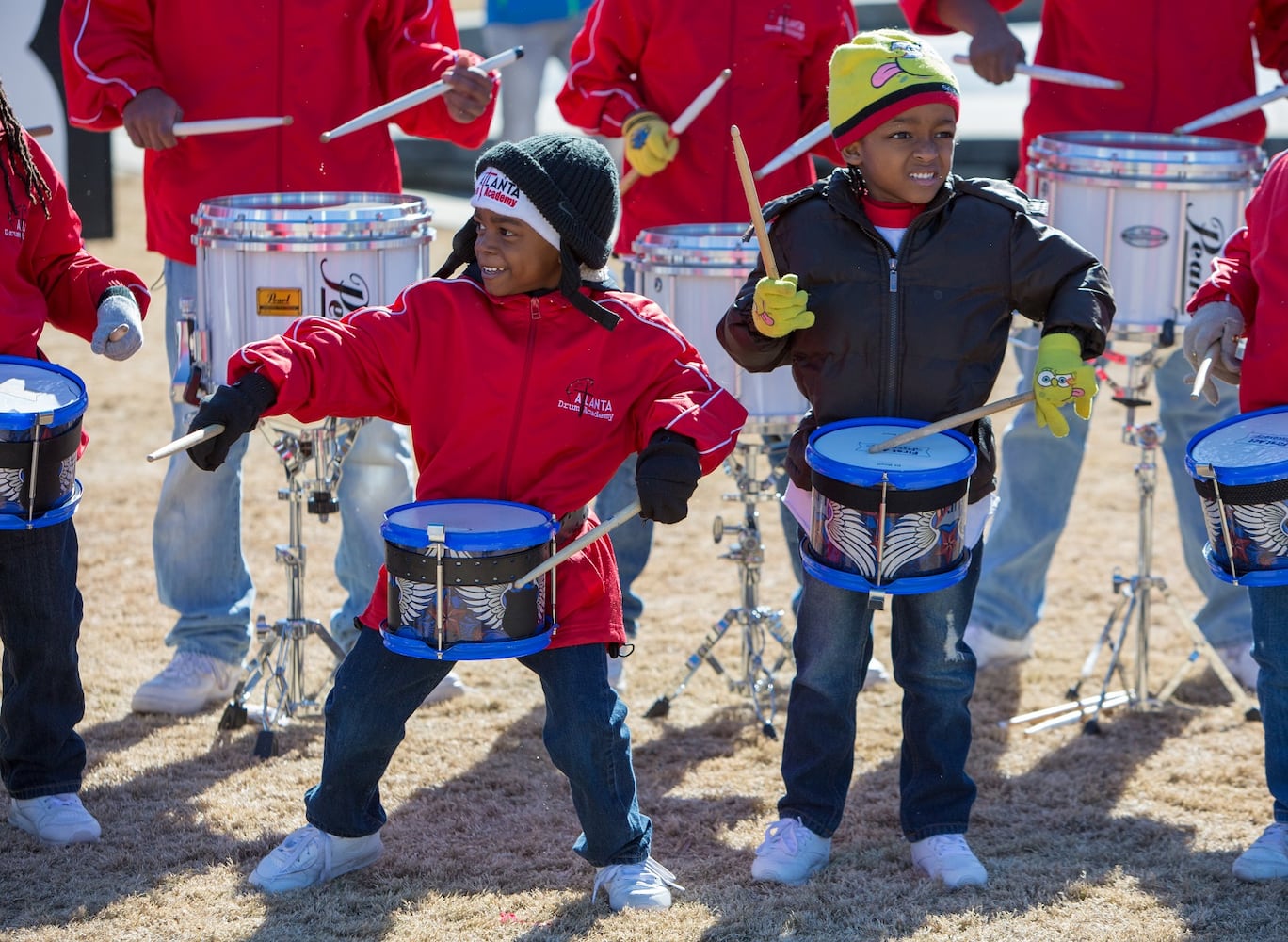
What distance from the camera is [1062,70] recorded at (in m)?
4.80

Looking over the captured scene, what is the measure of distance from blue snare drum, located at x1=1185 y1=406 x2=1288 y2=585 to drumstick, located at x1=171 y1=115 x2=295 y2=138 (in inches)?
94.5

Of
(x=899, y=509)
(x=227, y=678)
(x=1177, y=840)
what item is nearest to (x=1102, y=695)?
(x=1177, y=840)

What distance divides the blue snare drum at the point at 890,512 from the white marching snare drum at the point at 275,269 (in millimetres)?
1284

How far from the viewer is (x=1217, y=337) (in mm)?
3750

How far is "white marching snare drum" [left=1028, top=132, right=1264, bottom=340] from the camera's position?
442cm

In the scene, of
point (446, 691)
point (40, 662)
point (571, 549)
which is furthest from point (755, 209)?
point (446, 691)

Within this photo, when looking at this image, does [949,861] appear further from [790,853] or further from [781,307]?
[781,307]

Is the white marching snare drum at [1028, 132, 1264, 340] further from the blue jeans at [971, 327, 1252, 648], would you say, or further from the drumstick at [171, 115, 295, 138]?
the drumstick at [171, 115, 295, 138]

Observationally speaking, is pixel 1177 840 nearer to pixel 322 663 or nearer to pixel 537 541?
pixel 537 541

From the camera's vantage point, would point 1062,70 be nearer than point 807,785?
No

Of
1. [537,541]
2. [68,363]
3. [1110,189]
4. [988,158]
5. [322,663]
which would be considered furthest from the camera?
[988,158]

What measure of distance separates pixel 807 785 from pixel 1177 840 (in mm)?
886

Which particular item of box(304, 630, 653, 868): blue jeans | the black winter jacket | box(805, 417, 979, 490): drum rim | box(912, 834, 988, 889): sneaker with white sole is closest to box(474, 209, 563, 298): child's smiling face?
the black winter jacket

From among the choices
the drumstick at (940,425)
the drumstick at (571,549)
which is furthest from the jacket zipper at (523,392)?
the drumstick at (940,425)
